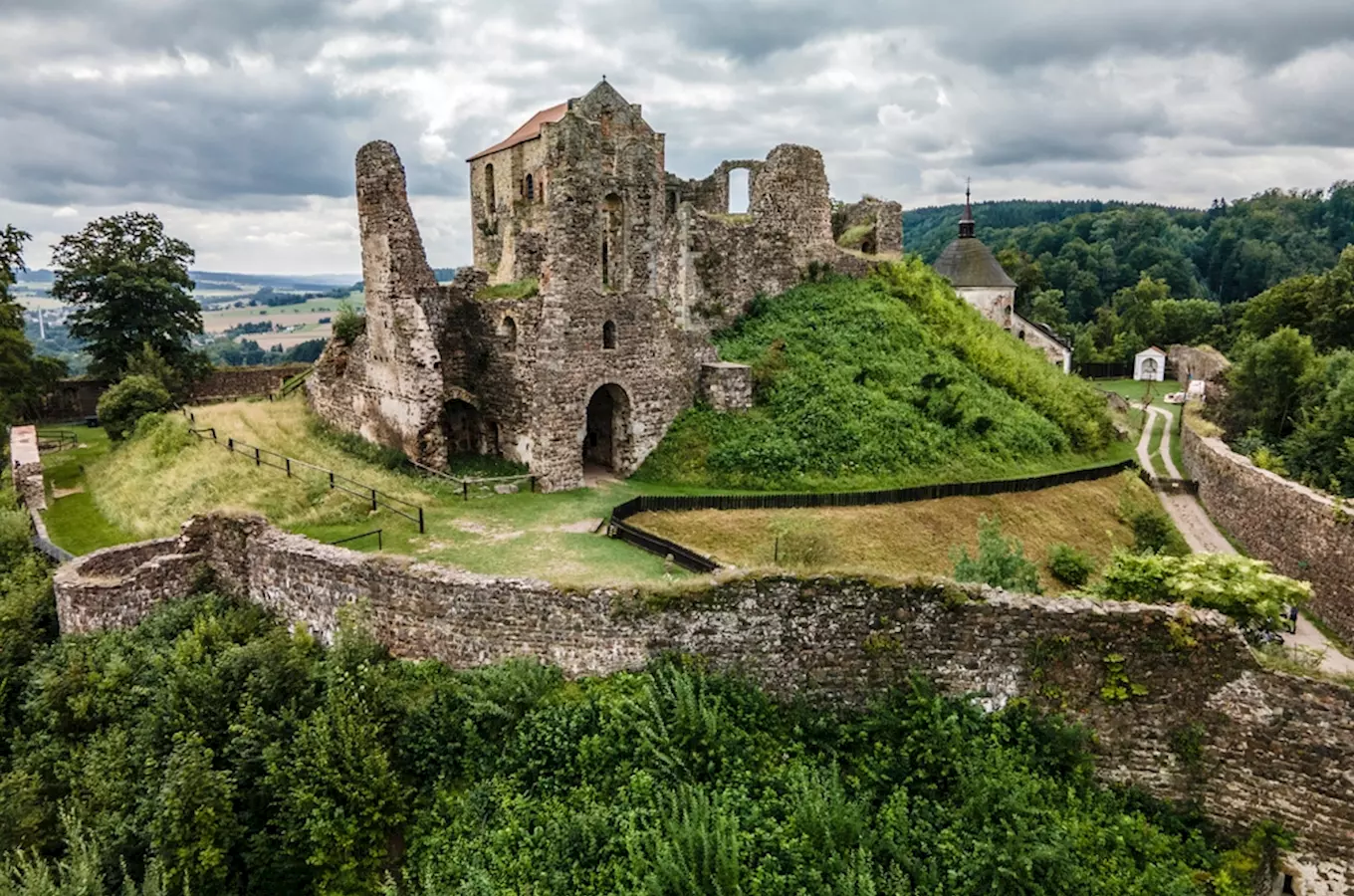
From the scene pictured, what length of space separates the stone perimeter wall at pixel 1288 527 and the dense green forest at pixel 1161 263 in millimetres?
40461

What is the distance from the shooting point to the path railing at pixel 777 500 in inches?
677

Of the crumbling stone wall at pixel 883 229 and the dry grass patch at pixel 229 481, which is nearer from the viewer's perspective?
the dry grass patch at pixel 229 481

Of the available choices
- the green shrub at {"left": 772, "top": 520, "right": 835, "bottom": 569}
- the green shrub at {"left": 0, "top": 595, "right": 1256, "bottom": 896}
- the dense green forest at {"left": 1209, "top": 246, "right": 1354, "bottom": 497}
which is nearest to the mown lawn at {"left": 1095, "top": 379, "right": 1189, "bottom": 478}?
the dense green forest at {"left": 1209, "top": 246, "right": 1354, "bottom": 497}

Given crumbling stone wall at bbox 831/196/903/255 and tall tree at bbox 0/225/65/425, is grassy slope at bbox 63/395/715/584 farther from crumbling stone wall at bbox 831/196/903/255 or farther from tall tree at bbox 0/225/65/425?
crumbling stone wall at bbox 831/196/903/255

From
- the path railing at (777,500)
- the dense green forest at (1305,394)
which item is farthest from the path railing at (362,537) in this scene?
the dense green forest at (1305,394)

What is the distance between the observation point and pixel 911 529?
66.5 ft

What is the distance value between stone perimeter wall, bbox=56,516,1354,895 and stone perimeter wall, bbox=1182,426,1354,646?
19.2ft

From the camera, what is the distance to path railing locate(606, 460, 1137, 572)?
1720 centimetres

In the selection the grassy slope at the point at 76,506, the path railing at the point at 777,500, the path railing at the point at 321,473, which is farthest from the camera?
the grassy slope at the point at 76,506

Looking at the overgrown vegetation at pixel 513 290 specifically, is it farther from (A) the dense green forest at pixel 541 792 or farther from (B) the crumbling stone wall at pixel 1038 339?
(B) the crumbling stone wall at pixel 1038 339

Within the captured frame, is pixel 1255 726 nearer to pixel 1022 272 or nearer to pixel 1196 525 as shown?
pixel 1196 525

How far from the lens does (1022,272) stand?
7550 cm

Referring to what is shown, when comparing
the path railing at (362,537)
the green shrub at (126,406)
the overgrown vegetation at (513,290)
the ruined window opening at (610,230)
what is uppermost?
the ruined window opening at (610,230)

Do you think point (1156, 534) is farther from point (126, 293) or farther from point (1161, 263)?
point (1161, 263)
